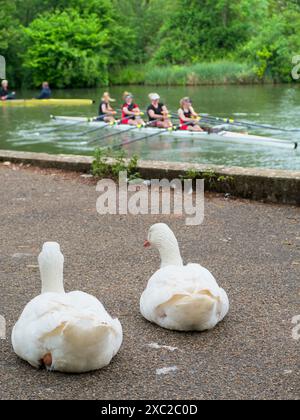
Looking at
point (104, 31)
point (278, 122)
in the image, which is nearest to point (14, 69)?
point (104, 31)

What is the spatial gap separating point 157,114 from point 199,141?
7.61 feet

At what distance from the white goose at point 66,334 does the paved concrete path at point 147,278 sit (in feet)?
0.30

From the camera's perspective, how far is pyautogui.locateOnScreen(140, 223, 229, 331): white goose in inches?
175

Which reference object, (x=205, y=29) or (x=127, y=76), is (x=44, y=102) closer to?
(x=127, y=76)

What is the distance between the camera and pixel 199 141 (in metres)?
19.2

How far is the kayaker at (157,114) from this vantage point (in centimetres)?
2023

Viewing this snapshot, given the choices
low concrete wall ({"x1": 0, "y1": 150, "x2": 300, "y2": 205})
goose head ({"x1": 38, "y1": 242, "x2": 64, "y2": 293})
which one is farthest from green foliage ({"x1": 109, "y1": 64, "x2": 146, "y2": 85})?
goose head ({"x1": 38, "y1": 242, "x2": 64, "y2": 293})

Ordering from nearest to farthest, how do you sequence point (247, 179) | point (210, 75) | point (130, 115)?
point (247, 179), point (130, 115), point (210, 75)

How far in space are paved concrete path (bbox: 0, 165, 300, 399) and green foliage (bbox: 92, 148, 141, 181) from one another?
0.91 feet

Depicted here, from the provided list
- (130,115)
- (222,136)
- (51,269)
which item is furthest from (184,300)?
(130,115)

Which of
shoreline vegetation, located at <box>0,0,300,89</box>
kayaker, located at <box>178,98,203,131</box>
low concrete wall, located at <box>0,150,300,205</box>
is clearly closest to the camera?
low concrete wall, located at <box>0,150,300,205</box>

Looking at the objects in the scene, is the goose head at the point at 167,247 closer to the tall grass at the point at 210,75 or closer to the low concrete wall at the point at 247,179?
the low concrete wall at the point at 247,179

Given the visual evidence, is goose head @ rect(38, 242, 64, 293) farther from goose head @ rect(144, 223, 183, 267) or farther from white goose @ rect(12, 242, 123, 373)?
goose head @ rect(144, 223, 183, 267)

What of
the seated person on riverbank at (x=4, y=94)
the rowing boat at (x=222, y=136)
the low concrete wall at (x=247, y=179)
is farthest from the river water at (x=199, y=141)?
the low concrete wall at (x=247, y=179)
